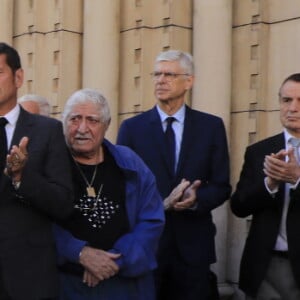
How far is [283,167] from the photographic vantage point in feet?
13.3

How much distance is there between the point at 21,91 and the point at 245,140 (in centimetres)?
213

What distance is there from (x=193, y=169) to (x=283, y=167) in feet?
2.75

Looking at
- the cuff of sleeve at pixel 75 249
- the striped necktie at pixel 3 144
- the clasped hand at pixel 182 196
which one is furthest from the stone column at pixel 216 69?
the striped necktie at pixel 3 144

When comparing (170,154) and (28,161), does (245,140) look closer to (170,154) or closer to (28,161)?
(170,154)

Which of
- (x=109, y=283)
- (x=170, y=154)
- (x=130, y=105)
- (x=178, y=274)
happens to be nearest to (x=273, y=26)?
(x=130, y=105)

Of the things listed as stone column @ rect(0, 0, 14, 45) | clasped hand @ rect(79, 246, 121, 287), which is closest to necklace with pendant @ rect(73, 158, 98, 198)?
clasped hand @ rect(79, 246, 121, 287)

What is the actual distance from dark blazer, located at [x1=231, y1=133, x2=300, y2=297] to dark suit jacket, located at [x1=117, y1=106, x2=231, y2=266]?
10.1 inches

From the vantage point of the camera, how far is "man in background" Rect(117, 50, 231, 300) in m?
4.75

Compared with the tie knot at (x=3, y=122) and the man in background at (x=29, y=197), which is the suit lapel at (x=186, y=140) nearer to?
the man in background at (x=29, y=197)

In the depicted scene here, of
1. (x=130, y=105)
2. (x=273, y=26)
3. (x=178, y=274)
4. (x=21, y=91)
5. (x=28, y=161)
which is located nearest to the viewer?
(x=28, y=161)

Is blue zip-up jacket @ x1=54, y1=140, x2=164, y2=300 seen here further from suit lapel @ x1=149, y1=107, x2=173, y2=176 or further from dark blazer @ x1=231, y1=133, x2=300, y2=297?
suit lapel @ x1=149, y1=107, x2=173, y2=176

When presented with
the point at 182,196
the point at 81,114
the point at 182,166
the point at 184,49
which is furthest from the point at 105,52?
the point at 81,114

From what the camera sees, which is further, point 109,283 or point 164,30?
point 164,30

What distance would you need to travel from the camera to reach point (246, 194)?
4.37 m
